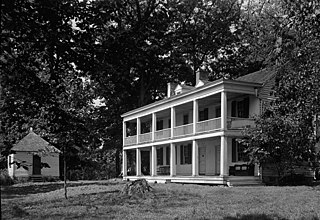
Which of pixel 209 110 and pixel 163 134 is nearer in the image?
pixel 209 110

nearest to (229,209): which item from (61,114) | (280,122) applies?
(61,114)

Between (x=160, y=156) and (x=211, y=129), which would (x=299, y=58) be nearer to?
(x=211, y=129)

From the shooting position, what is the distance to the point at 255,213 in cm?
1192

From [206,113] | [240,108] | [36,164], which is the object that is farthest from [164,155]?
[36,164]

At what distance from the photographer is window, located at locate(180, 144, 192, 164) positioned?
3150 cm

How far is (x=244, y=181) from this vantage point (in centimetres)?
2328

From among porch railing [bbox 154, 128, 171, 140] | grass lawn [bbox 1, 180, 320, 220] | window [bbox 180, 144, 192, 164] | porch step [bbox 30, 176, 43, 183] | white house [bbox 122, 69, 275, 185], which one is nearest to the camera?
grass lawn [bbox 1, 180, 320, 220]

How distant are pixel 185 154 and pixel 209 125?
24.0ft

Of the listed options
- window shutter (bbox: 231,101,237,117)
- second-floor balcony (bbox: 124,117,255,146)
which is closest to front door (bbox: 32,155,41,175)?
second-floor balcony (bbox: 124,117,255,146)

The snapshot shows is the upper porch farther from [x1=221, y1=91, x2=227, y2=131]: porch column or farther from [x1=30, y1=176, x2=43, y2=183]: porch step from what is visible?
[x1=30, y1=176, x2=43, y2=183]: porch step

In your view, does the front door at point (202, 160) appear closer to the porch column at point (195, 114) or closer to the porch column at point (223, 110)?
the porch column at point (195, 114)

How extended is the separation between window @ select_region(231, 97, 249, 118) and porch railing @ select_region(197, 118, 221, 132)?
7.37 feet

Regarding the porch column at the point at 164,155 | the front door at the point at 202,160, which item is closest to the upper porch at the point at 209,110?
the porch column at the point at 164,155

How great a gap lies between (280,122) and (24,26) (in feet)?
60.3
